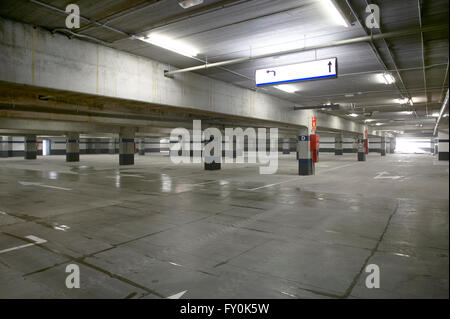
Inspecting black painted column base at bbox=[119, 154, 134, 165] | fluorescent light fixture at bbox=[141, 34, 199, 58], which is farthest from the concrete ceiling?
black painted column base at bbox=[119, 154, 134, 165]

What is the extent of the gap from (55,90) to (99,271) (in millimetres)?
5546

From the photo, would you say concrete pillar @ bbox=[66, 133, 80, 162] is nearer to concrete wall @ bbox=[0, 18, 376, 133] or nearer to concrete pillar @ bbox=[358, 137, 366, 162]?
concrete wall @ bbox=[0, 18, 376, 133]

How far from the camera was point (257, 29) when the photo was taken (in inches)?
288

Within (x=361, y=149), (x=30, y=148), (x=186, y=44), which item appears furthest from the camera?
(x=30, y=148)

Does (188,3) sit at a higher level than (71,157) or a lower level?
higher

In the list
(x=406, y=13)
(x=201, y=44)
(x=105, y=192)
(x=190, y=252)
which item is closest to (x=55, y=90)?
(x=201, y=44)

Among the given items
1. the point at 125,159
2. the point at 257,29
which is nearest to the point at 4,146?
the point at 125,159

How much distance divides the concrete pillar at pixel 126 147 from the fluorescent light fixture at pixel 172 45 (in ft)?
70.5

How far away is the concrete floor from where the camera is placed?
12.3 feet

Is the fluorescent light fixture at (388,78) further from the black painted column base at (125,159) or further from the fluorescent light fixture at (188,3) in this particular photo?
the black painted column base at (125,159)

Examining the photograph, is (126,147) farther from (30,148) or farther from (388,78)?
(388,78)

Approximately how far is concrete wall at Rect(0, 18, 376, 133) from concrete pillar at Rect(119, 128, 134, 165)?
1848cm

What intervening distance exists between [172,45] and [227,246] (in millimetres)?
6061
